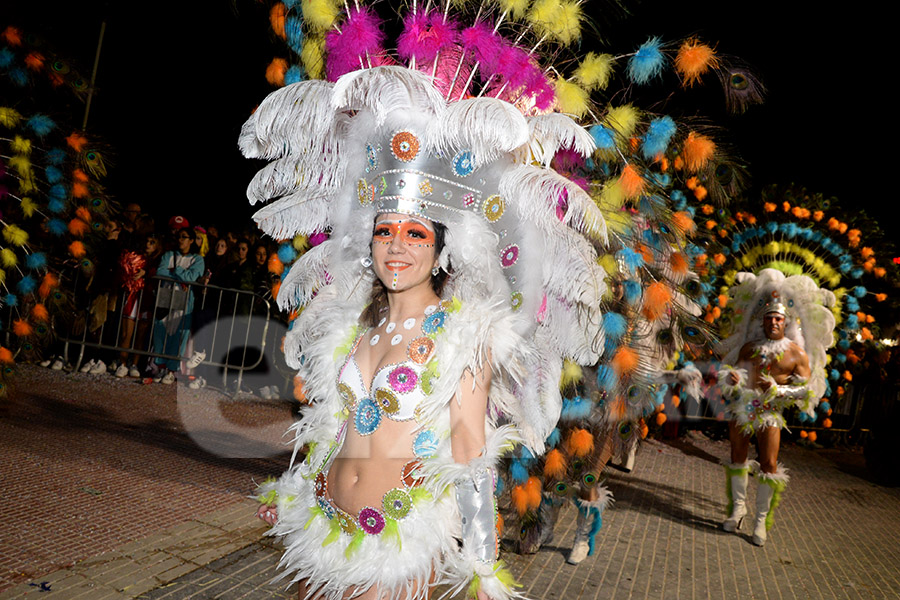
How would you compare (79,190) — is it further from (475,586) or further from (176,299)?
→ (475,586)

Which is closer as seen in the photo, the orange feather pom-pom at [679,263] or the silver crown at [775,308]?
the orange feather pom-pom at [679,263]

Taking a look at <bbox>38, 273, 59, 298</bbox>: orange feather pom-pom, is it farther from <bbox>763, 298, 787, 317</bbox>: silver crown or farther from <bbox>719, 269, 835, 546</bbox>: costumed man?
<bbox>763, 298, 787, 317</bbox>: silver crown

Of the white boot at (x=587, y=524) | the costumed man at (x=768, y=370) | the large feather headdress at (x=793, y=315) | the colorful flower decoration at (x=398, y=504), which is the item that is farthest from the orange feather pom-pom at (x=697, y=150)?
the large feather headdress at (x=793, y=315)

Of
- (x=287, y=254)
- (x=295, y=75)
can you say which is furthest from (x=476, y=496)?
(x=295, y=75)

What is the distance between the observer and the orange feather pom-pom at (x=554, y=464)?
3.79 meters

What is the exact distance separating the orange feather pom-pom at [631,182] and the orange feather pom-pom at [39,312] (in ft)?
19.4

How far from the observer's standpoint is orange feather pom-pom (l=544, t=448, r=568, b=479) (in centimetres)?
379

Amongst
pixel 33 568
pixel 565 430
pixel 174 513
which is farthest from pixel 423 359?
pixel 174 513

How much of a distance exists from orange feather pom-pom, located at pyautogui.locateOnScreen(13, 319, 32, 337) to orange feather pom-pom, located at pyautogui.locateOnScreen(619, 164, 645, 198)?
19.7ft

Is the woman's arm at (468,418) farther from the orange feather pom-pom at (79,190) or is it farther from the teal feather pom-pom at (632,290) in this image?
the orange feather pom-pom at (79,190)

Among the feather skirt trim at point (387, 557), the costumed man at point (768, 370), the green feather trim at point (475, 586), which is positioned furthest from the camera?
the costumed man at point (768, 370)

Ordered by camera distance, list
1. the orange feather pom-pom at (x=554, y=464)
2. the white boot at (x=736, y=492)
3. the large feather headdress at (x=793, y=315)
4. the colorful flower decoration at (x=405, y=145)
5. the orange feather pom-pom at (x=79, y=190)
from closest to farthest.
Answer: the colorful flower decoration at (x=405, y=145), the orange feather pom-pom at (x=554, y=464), the white boot at (x=736, y=492), the orange feather pom-pom at (x=79, y=190), the large feather headdress at (x=793, y=315)

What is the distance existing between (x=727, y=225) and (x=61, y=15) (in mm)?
11417

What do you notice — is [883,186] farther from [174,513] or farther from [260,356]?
[174,513]
